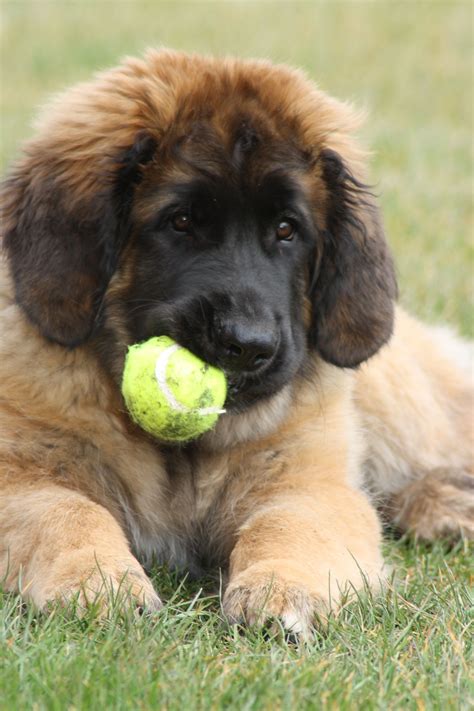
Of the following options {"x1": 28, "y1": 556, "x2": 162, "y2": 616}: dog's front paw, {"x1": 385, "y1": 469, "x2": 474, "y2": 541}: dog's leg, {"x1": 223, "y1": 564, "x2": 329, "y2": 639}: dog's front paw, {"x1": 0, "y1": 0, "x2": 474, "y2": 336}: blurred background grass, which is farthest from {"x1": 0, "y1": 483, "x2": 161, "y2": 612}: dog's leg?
{"x1": 0, "y1": 0, "x2": 474, "y2": 336}: blurred background grass

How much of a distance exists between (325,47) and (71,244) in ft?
44.1

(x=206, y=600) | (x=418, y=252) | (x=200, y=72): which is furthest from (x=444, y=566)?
(x=418, y=252)

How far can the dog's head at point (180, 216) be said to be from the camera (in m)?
2.85

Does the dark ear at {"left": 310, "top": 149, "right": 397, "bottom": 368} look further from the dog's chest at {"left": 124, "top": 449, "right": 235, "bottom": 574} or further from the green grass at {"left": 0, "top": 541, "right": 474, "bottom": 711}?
the green grass at {"left": 0, "top": 541, "right": 474, "bottom": 711}

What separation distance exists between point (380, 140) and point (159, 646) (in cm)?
770

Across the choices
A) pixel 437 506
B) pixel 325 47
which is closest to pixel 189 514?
pixel 437 506

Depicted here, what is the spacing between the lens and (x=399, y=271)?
20.1 feet

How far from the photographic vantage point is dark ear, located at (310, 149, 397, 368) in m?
3.26

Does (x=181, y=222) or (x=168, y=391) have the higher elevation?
(x=181, y=222)

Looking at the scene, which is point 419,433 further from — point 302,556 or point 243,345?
point 243,345

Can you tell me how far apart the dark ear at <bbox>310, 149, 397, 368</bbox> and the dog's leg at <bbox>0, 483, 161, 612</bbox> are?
93cm

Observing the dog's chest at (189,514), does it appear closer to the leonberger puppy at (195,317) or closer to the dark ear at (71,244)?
the leonberger puppy at (195,317)

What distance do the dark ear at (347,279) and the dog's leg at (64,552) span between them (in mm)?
928

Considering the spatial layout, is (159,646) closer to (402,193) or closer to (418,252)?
(418,252)
